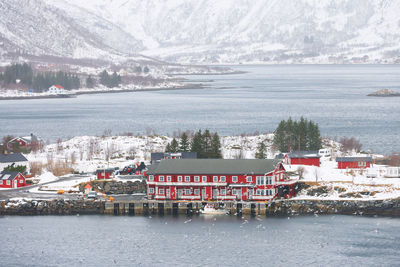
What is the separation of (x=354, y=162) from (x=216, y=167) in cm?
1076

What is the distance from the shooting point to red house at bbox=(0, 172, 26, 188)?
5944 cm

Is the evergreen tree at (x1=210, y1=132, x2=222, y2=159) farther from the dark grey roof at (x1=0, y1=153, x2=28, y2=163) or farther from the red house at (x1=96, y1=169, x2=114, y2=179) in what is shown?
the dark grey roof at (x1=0, y1=153, x2=28, y2=163)

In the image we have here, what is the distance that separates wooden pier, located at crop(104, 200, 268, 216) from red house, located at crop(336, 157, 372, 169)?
33.2 feet

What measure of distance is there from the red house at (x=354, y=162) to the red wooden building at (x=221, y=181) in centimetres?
670

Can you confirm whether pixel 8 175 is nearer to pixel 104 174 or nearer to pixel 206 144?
pixel 104 174

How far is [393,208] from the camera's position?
51469 millimetres

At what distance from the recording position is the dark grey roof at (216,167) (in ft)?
178

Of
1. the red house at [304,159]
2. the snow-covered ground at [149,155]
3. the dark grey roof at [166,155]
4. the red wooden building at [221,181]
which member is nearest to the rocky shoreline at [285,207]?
the snow-covered ground at [149,155]

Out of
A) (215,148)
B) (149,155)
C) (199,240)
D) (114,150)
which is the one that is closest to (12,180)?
(149,155)

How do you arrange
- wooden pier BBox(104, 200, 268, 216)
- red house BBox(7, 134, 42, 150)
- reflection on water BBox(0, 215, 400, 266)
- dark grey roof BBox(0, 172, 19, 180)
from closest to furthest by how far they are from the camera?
reflection on water BBox(0, 215, 400, 266) < wooden pier BBox(104, 200, 268, 216) < dark grey roof BBox(0, 172, 19, 180) < red house BBox(7, 134, 42, 150)

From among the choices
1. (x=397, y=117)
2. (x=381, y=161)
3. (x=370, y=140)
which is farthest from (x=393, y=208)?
(x=397, y=117)

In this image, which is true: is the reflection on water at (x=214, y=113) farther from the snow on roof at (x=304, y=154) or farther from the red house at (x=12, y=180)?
the red house at (x=12, y=180)

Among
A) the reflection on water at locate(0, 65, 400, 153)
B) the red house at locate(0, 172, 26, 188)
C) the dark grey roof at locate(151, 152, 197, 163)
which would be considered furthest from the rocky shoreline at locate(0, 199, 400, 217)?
the reflection on water at locate(0, 65, 400, 153)

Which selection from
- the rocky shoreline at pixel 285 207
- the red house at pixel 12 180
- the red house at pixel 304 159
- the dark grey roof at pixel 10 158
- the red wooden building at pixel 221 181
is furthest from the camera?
the dark grey roof at pixel 10 158
